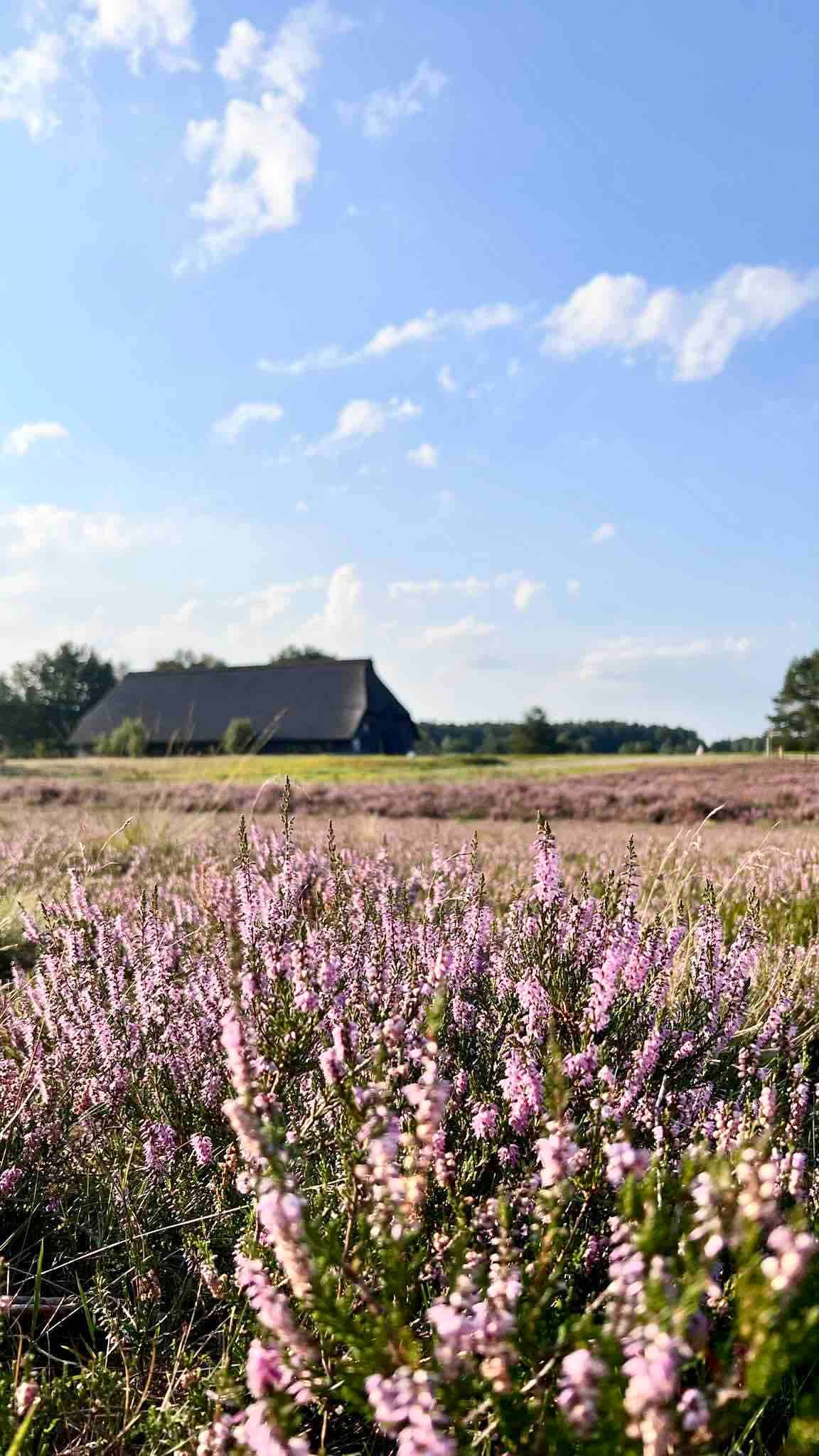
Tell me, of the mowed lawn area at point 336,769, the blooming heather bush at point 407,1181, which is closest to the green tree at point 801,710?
the mowed lawn area at point 336,769

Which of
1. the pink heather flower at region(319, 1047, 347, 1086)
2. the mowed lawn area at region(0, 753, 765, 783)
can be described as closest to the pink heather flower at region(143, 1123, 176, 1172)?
the pink heather flower at region(319, 1047, 347, 1086)

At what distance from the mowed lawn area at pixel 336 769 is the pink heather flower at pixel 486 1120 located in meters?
14.9

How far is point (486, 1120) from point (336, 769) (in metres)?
26.4

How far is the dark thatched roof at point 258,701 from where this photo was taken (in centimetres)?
5738

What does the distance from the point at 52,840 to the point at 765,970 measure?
21.7 feet

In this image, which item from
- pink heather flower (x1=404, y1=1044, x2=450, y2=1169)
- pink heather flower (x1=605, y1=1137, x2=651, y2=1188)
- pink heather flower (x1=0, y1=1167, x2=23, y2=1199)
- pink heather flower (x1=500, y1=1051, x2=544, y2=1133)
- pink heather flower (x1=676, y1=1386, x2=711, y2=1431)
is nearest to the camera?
→ pink heather flower (x1=676, y1=1386, x2=711, y2=1431)

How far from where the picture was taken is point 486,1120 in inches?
79.6

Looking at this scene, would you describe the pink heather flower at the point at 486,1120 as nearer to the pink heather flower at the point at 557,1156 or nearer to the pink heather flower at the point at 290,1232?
the pink heather flower at the point at 557,1156

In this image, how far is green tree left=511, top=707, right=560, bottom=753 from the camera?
52.4 m

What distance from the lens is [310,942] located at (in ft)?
8.78

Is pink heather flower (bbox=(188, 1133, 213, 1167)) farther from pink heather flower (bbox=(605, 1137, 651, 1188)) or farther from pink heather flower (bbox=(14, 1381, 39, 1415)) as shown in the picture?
pink heather flower (bbox=(605, 1137, 651, 1188))

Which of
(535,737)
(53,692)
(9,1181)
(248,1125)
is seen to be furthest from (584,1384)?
(53,692)

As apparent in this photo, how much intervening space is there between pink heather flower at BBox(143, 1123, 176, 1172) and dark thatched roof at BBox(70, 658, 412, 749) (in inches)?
2095

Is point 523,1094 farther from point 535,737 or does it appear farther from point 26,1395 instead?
point 535,737
